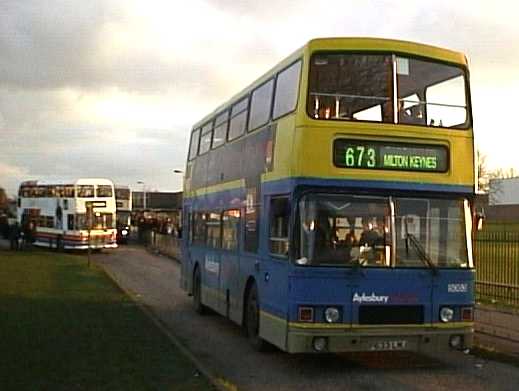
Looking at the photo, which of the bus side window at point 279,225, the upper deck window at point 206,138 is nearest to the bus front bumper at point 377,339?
the bus side window at point 279,225

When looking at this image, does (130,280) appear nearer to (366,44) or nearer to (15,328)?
(15,328)

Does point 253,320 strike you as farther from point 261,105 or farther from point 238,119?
point 238,119

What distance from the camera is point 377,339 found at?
37.9ft

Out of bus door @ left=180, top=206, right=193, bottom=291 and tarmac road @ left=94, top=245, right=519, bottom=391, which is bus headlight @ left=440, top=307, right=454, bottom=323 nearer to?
tarmac road @ left=94, top=245, right=519, bottom=391

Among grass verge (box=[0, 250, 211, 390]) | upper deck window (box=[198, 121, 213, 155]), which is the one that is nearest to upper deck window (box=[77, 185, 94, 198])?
grass verge (box=[0, 250, 211, 390])

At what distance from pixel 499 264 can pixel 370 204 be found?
8.62 metres

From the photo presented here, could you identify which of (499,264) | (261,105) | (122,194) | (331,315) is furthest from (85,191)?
(331,315)

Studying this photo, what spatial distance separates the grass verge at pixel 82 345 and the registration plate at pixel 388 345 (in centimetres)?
238

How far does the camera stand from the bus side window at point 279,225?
12.0 meters

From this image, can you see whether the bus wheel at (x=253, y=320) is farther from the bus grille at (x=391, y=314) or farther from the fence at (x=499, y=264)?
the fence at (x=499, y=264)

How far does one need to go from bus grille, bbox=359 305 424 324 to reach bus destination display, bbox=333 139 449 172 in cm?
183

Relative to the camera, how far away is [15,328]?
14922 mm

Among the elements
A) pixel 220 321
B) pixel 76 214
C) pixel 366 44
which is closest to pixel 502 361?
pixel 366 44

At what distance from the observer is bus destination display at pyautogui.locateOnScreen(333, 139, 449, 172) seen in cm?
1172
